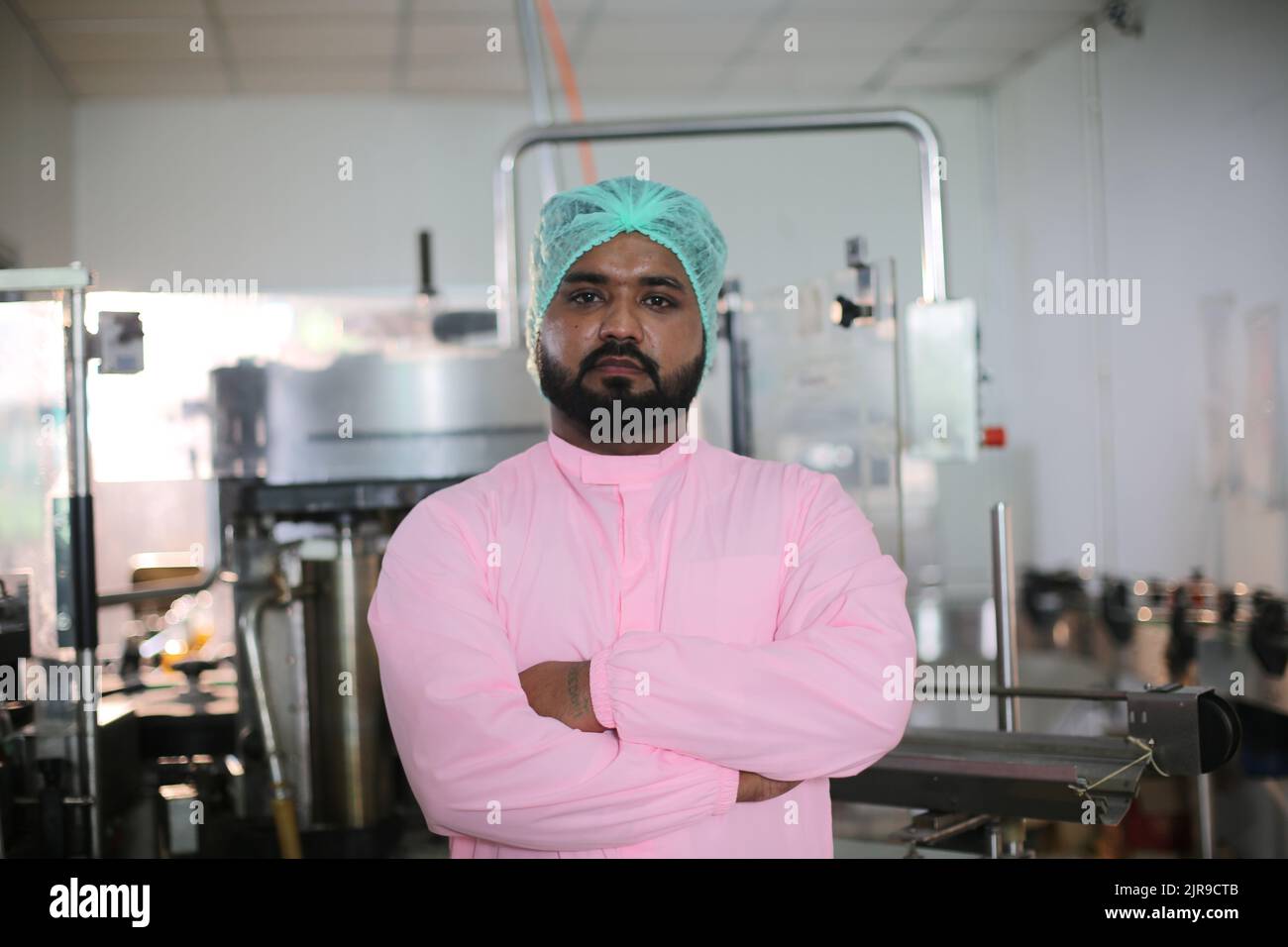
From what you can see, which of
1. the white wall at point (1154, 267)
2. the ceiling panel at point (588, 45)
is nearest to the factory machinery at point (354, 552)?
the ceiling panel at point (588, 45)

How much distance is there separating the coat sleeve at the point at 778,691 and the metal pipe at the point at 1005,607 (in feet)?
1.35

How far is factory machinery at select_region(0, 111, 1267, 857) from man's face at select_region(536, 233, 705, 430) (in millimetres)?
474

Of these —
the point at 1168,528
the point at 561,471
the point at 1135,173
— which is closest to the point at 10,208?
the point at 561,471

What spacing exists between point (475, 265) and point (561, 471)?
8.22 feet

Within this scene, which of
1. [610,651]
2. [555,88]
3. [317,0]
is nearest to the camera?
[610,651]

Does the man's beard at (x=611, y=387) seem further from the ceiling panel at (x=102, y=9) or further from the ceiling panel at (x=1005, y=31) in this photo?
the ceiling panel at (x=1005, y=31)

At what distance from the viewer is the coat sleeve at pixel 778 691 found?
869 mm

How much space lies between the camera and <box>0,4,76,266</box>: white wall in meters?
2.22

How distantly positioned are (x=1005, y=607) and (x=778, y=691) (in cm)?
55
